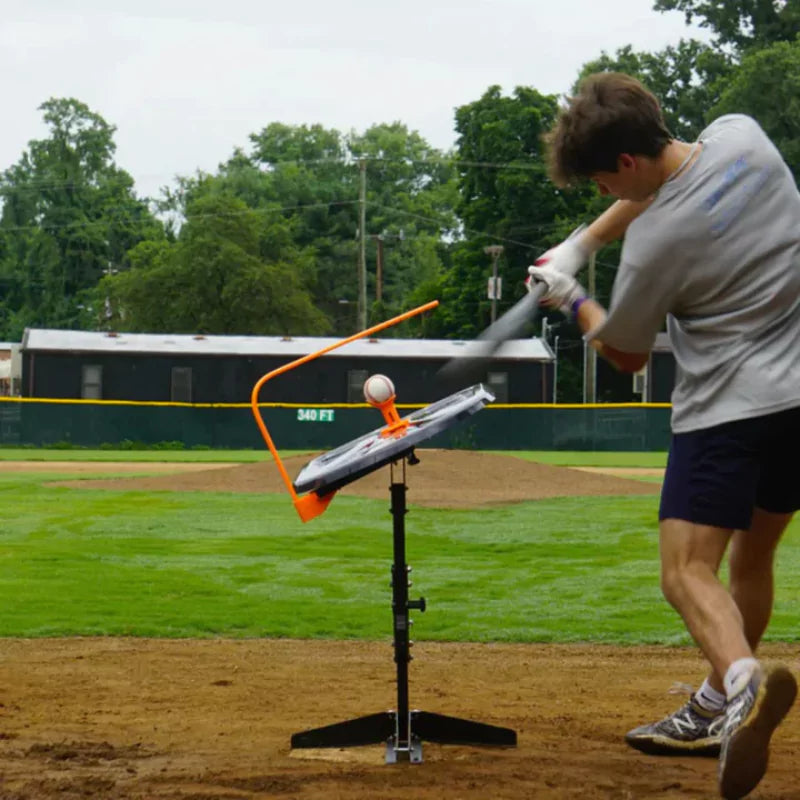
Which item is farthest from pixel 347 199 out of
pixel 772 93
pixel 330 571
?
pixel 330 571

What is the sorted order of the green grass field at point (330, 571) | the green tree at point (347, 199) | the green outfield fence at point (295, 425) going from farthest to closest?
the green tree at point (347, 199), the green outfield fence at point (295, 425), the green grass field at point (330, 571)

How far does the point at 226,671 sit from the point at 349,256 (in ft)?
253

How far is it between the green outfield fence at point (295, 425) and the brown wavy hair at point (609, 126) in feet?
105

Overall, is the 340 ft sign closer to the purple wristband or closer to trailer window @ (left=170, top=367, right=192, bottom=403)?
trailer window @ (left=170, top=367, right=192, bottom=403)

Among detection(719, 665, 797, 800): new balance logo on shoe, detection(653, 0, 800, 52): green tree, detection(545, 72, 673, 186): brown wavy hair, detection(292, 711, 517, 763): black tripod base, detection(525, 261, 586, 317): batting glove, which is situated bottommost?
detection(292, 711, 517, 763): black tripod base

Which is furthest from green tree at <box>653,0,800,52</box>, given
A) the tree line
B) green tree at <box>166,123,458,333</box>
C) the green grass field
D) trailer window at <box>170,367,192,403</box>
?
the green grass field

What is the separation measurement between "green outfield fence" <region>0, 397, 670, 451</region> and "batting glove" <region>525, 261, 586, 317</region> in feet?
104

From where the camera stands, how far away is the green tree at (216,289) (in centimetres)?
6275

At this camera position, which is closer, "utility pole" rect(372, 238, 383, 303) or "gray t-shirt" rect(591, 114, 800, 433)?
"gray t-shirt" rect(591, 114, 800, 433)

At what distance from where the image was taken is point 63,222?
3369 inches

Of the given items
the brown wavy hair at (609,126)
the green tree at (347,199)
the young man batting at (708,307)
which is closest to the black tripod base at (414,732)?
the young man batting at (708,307)

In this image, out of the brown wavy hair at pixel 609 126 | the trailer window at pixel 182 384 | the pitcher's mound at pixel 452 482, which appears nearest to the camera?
the brown wavy hair at pixel 609 126

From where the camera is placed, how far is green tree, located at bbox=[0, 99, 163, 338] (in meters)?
84.9

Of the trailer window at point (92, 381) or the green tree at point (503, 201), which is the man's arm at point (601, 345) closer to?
the trailer window at point (92, 381)
